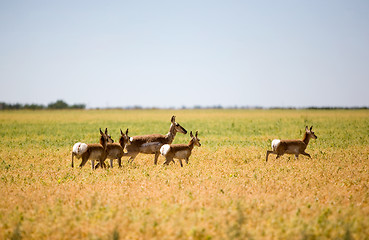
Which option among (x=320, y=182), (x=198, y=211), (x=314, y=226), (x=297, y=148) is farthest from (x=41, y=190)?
(x=297, y=148)

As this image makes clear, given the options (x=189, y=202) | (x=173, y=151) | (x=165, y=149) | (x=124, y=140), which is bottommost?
(x=189, y=202)

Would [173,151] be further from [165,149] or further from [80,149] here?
[80,149]

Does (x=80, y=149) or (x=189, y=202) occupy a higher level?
(x=80, y=149)

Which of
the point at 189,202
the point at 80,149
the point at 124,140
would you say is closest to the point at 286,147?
the point at 124,140

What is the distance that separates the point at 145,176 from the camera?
44.8 feet

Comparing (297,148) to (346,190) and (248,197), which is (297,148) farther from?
(248,197)

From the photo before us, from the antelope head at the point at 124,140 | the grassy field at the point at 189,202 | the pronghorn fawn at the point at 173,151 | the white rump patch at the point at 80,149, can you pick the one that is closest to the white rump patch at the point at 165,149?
the pronghorn fawn at the point at 173,151

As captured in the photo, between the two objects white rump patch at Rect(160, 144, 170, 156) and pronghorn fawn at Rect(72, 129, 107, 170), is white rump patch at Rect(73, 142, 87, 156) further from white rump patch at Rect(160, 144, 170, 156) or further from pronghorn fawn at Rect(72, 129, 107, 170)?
white rump patch at Rect(160, 144, 170, 156)

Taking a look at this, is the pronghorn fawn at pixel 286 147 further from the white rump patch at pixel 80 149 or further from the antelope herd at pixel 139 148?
the white rump patch at pixel 80 149

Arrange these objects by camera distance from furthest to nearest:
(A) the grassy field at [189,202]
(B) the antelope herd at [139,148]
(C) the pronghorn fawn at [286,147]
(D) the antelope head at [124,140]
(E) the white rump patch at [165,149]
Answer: (C) the pronghorn fawn at [286,147] < (D) the antelope head at [124,140] < (E) the white rump patch at [165,149] < (B) the antelope herd at [139,148] < (A) the grassy field at [189,202]

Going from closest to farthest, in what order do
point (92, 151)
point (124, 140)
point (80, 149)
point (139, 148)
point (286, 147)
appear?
point (80, 149) → point (92, 151) → point (124, 140) → point (139, 148) → point (286, 147)

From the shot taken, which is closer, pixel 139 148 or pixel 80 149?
pixel 80 149

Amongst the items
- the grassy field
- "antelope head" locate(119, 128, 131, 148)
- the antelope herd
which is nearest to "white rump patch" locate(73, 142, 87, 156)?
the antelope herd

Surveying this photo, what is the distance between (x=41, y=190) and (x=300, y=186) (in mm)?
8669
